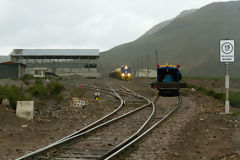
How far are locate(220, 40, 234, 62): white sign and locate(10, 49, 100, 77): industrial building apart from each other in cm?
6130

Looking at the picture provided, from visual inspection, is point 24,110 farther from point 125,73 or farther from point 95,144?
point 125,73

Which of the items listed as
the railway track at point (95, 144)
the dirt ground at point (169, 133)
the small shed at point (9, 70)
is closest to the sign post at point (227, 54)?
the dirt ground at point (169, 133)

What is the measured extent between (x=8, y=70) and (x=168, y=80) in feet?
112

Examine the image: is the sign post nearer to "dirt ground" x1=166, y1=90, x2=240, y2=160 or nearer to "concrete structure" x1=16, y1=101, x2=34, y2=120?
"dirt ground" x1=166, y1=90, x2=240, y2=160

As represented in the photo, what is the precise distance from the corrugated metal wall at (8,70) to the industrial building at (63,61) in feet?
87.3

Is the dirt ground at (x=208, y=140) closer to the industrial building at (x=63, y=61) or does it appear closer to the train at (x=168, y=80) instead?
the train at (x=168, y=80)

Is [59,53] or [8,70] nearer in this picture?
[8,70]

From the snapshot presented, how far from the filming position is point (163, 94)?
20.9 meters

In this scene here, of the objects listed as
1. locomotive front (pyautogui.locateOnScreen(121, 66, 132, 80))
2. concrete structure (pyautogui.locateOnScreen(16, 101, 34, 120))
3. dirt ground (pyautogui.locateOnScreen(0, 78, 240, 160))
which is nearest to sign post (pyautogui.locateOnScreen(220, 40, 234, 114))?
dirt ground (pyautogui.locateOnScreen(0, 78, 240, 160))

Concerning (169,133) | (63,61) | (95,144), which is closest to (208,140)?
(169,133)

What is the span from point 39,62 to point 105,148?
7570 centimetres

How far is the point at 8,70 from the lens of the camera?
46.4 m

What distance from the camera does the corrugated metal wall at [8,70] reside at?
152 ft

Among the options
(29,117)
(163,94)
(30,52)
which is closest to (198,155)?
(29,117)
